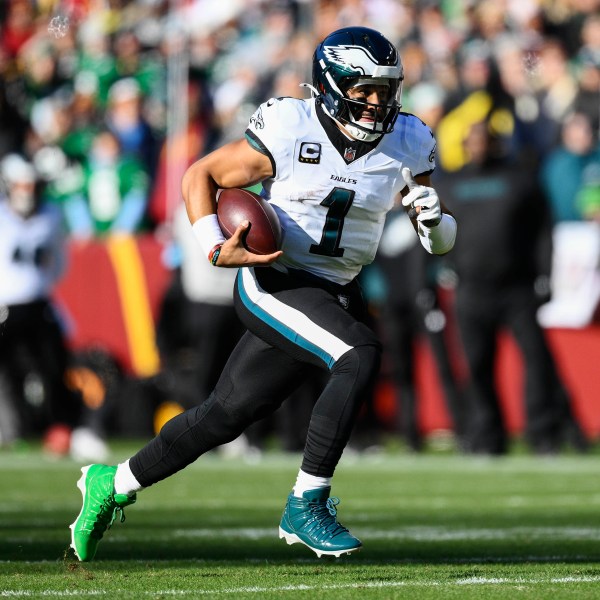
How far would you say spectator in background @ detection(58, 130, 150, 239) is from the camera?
13383 millimetres

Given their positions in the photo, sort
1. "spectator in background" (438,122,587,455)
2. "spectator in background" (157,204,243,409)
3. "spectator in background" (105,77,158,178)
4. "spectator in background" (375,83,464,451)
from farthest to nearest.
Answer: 1. "spectator in background" (105,77,158,178)
2. "spectator in background" (375,83,464,451)
3. "spectator in background" (157,204,243,409)
4. "spectator in background" (438,122,587,455)

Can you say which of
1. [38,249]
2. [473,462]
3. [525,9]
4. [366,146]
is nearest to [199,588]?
[366,146]

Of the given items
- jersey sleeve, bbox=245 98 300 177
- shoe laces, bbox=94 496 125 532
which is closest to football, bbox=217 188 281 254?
jersey sleeve, bbox=245 98 300 177

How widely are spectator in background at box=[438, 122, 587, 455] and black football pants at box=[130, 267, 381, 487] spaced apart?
518 centimetres

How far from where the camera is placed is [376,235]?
203 inches

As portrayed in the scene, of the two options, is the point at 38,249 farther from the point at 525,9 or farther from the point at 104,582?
the point at 104,582

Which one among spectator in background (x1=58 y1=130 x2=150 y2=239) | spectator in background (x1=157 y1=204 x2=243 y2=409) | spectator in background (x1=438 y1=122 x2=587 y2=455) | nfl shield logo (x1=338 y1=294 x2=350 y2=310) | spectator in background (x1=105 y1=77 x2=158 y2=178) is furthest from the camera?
spectator in background (x1=105 y1=77 x2=158 y2=178)

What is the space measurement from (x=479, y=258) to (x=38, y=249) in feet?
10.6

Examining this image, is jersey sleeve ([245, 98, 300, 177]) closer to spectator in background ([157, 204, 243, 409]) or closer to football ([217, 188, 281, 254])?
football ([217, 188, 281, 254])

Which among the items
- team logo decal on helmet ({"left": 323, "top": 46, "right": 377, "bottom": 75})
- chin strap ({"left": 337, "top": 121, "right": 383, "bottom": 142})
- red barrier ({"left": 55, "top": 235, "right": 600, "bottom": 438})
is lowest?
red barrier ({"left": 55, "top": 235, "right": 600, "bottom": 438})

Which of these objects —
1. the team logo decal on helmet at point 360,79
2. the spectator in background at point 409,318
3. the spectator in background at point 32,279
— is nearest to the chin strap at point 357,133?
the team logo decal on helmet at point 360,79

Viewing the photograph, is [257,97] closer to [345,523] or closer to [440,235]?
[345,523]

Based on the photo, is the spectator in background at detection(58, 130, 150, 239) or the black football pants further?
the spectator in background at detection(58, 130, 150, 239)

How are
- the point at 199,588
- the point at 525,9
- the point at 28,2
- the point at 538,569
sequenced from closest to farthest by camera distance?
1. the point at 199,588
2. the point at 538,569
3. the point at 525,9
4. the point at 28,2
